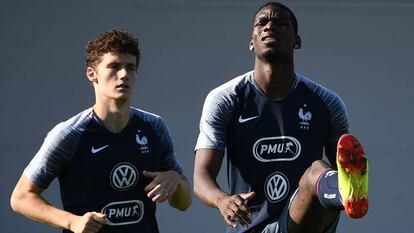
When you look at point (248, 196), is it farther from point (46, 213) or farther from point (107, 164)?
point (46, 213)

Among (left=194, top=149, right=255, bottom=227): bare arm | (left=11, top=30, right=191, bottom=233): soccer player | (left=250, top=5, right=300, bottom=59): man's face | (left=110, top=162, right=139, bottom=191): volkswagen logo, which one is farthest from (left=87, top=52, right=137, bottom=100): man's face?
(left=250, top=5, right=300, bottom=59): man's face

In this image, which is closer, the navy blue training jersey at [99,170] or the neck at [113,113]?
the navy blue training jersey at [99,170]

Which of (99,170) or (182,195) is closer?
(99,170)

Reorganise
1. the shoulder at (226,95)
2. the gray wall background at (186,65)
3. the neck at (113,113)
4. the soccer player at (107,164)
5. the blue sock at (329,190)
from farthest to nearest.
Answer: the gray wall background at (186,65), the shoulder at (226,95), the neck at (113,113), the soccer player at (107,164), the blue sock at (329,190)

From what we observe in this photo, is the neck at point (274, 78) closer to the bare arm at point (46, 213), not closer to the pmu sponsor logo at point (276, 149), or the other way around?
the pmu sponsor logo at point (276, 149)

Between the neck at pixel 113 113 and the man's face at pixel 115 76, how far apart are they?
0.14ft

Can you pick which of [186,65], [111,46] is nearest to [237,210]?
[111,46]

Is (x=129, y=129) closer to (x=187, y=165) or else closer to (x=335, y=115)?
(x=335, y=115)

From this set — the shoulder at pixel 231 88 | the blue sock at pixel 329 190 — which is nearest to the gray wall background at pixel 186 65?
the shoulder at pixel 231 88

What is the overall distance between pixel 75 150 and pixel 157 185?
16.6 inches

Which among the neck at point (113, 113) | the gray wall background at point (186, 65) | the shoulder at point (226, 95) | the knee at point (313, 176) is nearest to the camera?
the knee at point (313, 176)

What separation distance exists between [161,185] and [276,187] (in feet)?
1.89

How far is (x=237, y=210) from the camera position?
15.1 feet

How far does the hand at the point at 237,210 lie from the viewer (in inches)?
181
